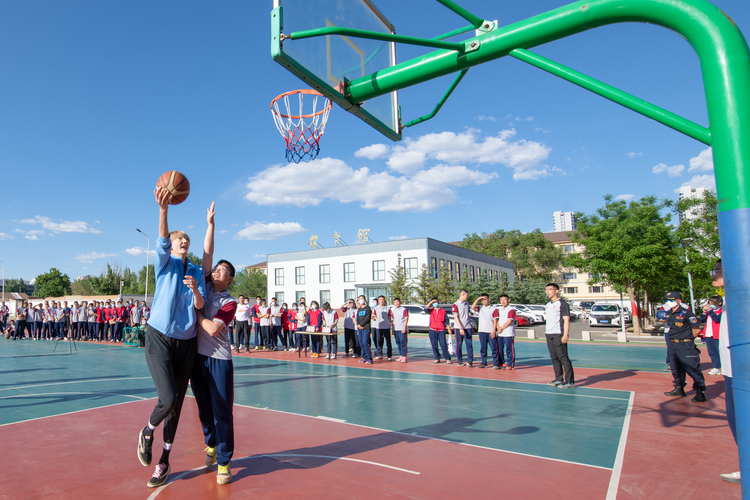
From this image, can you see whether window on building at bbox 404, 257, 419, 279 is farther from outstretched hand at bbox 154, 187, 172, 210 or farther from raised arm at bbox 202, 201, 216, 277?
outstretched hand at bbox 154, 187, 172, 210

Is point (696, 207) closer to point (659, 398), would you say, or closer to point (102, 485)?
point (659, 398)

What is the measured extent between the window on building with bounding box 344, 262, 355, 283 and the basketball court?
3554 cm

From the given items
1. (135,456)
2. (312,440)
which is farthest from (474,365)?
(135,456)

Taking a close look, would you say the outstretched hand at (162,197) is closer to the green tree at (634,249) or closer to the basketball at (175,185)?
the basketball at (175,185)

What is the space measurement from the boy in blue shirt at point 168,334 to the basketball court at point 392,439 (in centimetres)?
48

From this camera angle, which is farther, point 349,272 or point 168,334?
point 349,272

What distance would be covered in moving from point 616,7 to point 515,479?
396 cm

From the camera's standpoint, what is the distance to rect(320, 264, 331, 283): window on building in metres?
47.2

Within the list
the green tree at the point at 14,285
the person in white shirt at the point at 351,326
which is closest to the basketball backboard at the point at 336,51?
the person in white shirt at the point at 351,326

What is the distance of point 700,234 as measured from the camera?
26.6 metres

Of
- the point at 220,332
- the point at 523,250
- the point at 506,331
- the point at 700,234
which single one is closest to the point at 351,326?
the point at 506,331

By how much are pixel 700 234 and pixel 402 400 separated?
2702 cm

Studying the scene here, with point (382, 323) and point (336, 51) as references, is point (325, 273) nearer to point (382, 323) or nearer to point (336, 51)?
point (382, 323)

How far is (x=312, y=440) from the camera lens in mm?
5340
